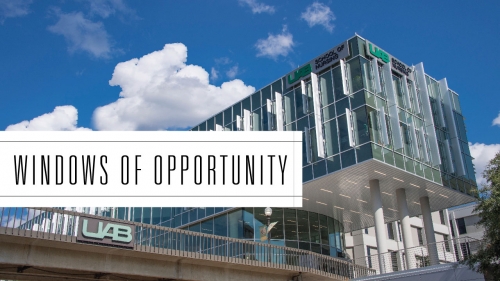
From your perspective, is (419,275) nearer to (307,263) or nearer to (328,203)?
(307,263)

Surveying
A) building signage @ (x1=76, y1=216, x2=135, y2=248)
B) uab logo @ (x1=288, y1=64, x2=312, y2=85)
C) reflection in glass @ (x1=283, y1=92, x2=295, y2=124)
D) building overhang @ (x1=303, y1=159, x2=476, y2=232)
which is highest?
uab logo @ (x1=288, y1=64, x2=312, y2=85)

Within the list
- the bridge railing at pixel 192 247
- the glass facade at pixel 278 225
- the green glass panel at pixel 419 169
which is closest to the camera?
the bridge railing at pixel 192 247

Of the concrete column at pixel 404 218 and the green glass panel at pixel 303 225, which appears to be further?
the green glass panel at pixel 303 225

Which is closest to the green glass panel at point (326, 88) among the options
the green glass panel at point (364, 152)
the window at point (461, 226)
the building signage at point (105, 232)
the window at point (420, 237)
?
the green glass panel at point (364, 152)

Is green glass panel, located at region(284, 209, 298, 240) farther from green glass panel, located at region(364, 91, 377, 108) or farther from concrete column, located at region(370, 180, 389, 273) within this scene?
green glass panel, located at region(364, 91, 377, 108)

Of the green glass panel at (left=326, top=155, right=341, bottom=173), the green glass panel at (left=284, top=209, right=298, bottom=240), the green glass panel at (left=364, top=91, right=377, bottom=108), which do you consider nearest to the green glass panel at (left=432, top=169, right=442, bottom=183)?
the green glass panel at (left=364, top=91, right=377, bottom=108)

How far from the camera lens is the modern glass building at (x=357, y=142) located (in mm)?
32500

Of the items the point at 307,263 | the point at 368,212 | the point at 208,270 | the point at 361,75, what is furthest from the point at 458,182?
the point at 208,270

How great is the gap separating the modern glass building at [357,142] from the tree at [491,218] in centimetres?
997

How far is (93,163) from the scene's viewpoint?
49.2 ft

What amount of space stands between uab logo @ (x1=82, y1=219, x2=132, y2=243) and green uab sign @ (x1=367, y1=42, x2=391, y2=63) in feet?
67.8

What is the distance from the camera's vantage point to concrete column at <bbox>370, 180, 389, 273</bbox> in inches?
1253

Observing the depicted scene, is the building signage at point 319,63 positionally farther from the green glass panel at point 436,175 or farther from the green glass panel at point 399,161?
the green glass panel at point 436,175

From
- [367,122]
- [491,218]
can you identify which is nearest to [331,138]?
[367,122]
